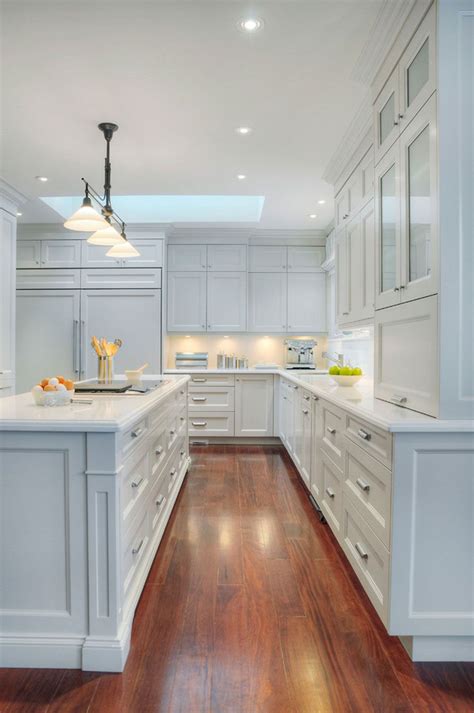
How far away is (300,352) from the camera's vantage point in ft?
18.8

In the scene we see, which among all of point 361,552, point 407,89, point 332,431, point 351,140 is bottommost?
point 361,552

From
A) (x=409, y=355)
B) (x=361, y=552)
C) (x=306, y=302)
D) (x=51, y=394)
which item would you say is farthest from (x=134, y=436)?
(x=306, y=302)

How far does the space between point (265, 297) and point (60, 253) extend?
2.64m

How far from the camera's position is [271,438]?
5348 millimetres

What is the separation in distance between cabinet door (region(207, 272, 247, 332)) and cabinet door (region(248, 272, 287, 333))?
131 millimetres

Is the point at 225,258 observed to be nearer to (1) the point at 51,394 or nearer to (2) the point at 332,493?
(2) the point at 332,493

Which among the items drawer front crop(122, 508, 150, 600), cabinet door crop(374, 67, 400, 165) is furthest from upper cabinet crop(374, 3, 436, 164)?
drawer front crop(122, 508, 150, 600)

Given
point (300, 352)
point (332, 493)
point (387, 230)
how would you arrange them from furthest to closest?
point (300, 352) → point (332, 493) → point (387, 230)

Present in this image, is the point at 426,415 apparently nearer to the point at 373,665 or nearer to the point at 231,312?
the point at 373,665

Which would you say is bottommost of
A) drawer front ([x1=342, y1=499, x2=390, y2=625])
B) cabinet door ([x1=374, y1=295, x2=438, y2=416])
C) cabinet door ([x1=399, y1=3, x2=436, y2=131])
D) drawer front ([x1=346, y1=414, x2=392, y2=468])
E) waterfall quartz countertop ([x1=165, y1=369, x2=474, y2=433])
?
drawer front ([x1=342, y1=499, x2=390, y2=625])

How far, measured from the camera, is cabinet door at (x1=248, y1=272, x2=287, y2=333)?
569 centimetres

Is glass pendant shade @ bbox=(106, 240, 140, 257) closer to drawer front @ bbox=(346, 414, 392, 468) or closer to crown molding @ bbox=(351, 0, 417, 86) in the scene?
crown molding @ bbox=(351, 0, 417, 86)

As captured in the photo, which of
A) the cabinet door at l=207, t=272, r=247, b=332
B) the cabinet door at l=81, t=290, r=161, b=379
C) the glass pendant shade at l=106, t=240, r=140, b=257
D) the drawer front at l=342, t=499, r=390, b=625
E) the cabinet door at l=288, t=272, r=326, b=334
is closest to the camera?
the drawer front at l=342, t=499, r=390, b=625

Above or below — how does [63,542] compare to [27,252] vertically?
below
